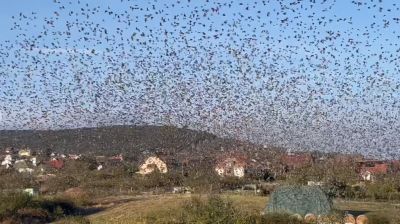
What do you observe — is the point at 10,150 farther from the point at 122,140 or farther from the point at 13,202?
the point at 13,202

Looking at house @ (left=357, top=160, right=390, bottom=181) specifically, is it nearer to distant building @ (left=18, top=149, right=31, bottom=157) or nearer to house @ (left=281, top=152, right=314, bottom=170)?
house @ (left=281, top=152, right=314, bottom=170)

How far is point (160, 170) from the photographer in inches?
3268

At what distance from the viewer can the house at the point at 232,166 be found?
80.4 m

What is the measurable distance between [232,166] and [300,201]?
39.9 metres

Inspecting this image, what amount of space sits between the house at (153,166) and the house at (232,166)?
679cm

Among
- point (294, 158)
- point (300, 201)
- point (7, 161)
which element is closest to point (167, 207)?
point (300, 201)

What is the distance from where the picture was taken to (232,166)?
82.2 metres

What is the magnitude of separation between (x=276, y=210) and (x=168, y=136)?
6926 centimetres

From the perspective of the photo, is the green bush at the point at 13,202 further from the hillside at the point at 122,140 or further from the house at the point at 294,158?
the hillside at the point at 122,140

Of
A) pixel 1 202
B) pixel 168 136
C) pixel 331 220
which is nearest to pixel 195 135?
pixel 168 136

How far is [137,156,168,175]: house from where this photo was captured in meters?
84.1

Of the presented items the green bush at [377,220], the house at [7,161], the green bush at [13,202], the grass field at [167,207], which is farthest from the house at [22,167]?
the green bush at [377,220]

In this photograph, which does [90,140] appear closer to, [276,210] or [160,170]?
[160,170]

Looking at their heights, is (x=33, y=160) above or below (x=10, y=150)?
below
